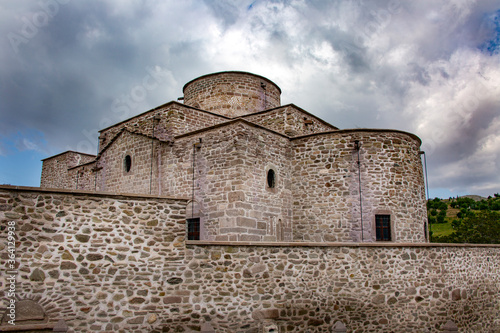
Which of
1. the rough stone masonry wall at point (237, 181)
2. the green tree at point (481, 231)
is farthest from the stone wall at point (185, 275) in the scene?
the green tree at point (481, 231)

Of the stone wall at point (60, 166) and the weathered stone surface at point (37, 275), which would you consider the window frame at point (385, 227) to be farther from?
the stone wall at point (60, 166)

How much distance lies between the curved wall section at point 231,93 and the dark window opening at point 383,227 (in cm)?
857

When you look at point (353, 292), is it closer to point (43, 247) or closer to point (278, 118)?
point (43, 247)

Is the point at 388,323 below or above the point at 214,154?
below

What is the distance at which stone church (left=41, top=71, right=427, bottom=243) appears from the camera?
41.5 ft

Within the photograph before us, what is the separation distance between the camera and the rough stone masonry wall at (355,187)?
43.6 ft

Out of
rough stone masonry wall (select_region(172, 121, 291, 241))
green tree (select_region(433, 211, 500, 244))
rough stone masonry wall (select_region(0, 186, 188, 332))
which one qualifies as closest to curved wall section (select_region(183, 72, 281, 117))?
rough stone masonry wall (select_region(172, 121, 291, 241))

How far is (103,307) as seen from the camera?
7.37m

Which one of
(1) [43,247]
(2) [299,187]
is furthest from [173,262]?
(2) [299,187]

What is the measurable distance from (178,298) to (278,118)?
9.65 metres

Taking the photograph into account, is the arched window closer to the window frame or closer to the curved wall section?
the curved wall section

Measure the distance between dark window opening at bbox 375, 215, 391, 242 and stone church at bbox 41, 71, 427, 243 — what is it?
0.03m

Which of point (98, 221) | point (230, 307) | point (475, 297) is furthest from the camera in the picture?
point (475, 297)

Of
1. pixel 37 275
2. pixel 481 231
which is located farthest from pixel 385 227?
pixel 481 231
